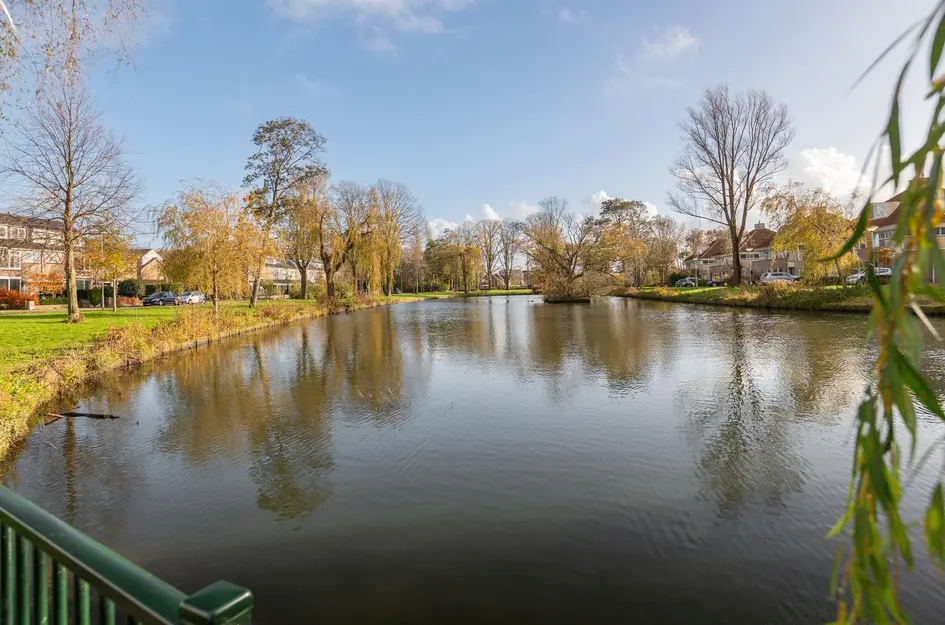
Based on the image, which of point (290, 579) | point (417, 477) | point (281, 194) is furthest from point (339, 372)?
point (281, 194)

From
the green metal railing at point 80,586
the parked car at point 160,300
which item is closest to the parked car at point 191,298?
the parked car at point 160,300

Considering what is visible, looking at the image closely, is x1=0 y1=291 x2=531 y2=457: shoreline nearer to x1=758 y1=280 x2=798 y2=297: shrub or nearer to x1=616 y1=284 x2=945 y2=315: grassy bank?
x1=616 y1=284 x2=945 y2=315: grassy bank

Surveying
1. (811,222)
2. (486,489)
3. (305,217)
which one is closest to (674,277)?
(811,222)

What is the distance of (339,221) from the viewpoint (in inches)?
1382

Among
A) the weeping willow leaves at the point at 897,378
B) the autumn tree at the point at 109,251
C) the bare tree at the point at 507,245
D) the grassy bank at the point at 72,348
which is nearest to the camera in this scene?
the weeping willow leaves at the point at 897,378

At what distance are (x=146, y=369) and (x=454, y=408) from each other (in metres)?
8.76

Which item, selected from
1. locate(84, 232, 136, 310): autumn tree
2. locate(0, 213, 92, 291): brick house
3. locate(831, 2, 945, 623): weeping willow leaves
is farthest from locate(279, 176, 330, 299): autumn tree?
locate(831, 2, 945, 623): weeping willow leaves

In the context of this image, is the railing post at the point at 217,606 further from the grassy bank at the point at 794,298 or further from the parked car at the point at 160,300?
the parked car at the point at 160,300

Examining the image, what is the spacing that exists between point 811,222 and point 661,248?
102 ft

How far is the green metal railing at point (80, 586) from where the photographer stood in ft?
3.64

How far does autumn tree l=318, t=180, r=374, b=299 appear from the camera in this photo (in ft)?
109

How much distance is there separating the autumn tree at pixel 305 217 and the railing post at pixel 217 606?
102ft

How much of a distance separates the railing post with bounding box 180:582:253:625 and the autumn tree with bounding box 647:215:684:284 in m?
56.5

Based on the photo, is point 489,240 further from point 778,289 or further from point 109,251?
point 109,251
